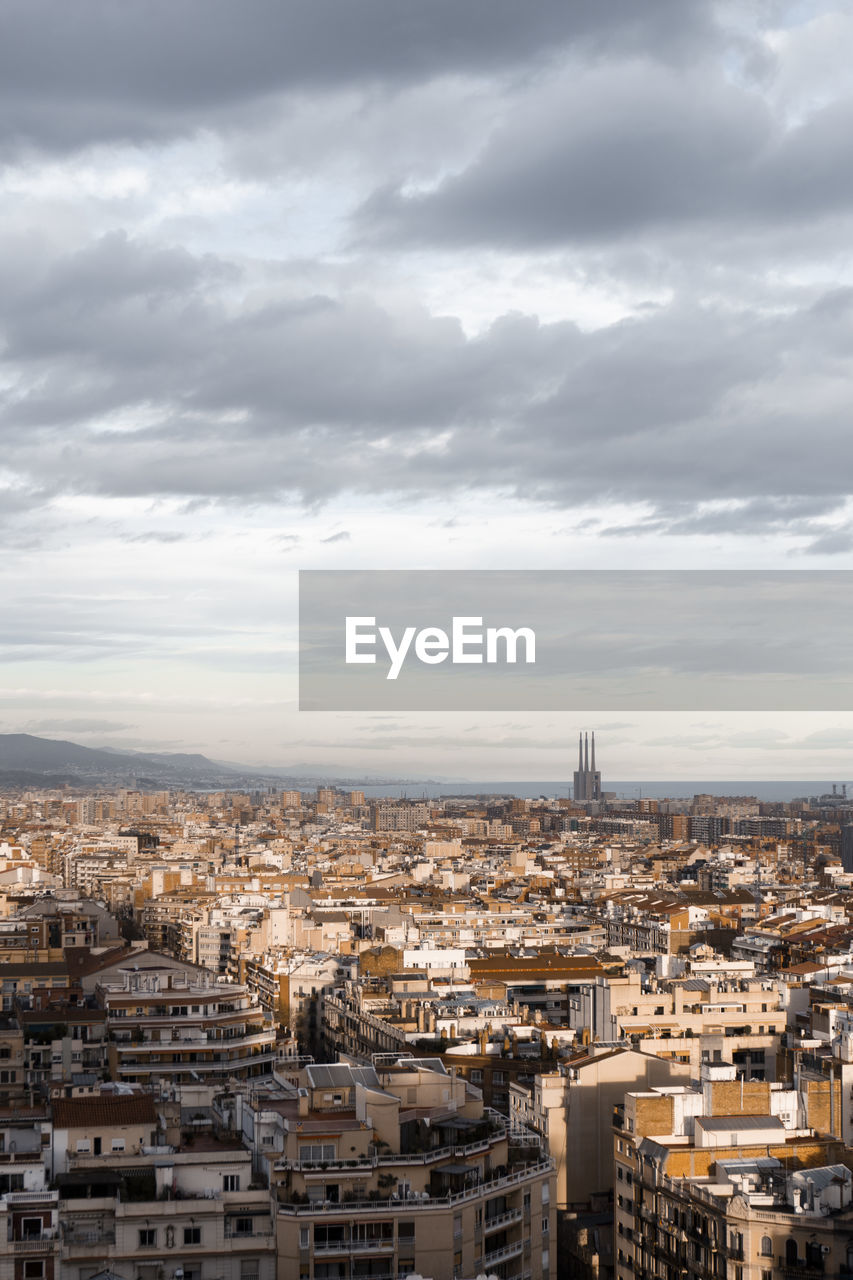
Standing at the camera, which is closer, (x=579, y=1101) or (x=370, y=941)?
(x=579, y=1101)

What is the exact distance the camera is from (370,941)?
169 feet

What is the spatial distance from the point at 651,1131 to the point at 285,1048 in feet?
38.7

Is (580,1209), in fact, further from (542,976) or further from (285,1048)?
(542,976)

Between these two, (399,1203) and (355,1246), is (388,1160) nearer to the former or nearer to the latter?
(399,1203)

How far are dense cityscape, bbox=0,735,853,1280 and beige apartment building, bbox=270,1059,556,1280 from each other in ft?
0.10

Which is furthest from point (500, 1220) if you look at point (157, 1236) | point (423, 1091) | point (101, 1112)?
point (101, 1112)

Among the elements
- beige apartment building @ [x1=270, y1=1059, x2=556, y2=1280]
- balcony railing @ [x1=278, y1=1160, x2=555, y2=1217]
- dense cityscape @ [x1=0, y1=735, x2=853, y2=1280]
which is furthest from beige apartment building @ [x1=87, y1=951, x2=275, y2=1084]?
balcony railing @ [x1=278, y1=1160, x2=555, y2=1217]

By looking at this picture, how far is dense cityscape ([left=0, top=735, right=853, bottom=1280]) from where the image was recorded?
60.3 feet

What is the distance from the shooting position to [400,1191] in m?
19.0

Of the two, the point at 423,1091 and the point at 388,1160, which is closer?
the point at 388,1160

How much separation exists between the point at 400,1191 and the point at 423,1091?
107 inches

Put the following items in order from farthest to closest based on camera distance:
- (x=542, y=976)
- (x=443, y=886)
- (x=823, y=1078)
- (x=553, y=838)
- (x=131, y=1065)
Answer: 1. (x=553, y=838)
2. (x=443, y=886)
3. (x=542, y=976)
4. (x=131, y=1065)
5. (x=823, y=1078)

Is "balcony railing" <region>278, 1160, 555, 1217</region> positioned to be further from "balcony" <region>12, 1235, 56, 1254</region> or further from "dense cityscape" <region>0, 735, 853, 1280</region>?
"balcony" <region>12, 1235, 56, 1254</region>

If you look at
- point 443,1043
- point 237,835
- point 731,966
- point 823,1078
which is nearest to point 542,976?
point 731,966
